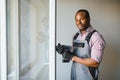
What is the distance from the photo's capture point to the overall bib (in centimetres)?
259

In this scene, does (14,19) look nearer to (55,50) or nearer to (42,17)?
(42,17)

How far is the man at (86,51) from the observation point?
2525 millimetres

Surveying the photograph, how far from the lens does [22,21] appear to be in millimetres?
3051

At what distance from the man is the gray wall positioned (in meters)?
0.71

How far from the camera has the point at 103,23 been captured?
342 cm

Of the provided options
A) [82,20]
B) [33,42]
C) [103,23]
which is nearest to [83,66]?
[82,20]

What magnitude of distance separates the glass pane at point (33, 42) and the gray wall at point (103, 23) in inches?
16.5

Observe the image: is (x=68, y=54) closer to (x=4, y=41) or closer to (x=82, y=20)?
(x=82, y=20)

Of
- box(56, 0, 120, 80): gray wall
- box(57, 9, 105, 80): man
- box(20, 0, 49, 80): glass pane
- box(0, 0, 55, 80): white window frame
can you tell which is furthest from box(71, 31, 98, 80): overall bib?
box(56, 0, 120, 80): gray wall

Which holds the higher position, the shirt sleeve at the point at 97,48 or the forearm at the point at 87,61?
the shirt sleeve at the point at 97,48

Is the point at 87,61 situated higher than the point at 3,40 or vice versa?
the point at 3,40

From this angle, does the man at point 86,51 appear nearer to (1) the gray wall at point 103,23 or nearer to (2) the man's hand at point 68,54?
(2) the man's hand at point 68,54

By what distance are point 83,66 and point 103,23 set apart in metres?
1.06

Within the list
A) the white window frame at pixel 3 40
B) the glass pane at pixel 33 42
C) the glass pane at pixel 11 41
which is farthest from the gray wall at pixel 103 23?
the white window frame at pixel 3 40
